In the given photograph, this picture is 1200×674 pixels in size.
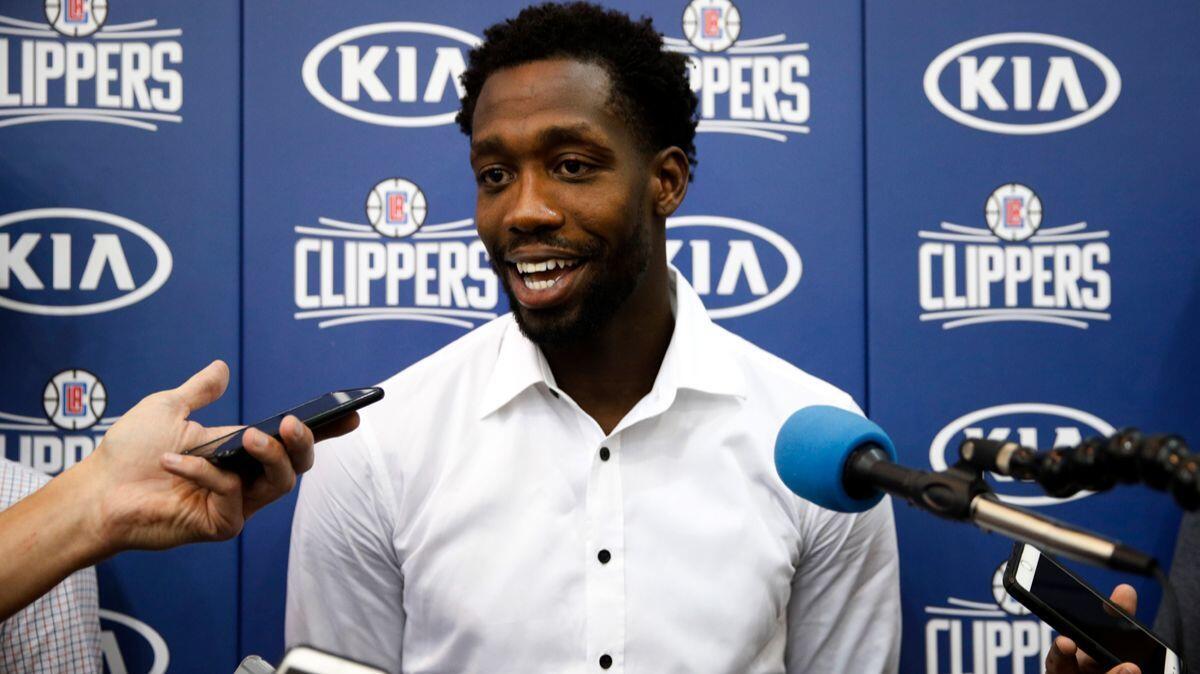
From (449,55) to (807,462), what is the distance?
138 cm

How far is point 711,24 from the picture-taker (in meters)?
2.09

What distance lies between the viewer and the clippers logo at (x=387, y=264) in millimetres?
2082

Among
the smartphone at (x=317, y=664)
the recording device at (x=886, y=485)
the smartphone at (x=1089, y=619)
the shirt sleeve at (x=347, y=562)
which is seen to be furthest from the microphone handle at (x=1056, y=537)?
the shirt sleeve at (x=347, y=562)

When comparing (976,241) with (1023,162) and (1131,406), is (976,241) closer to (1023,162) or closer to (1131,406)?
(1023,162)

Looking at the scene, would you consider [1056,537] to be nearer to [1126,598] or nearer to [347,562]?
[1126,598]

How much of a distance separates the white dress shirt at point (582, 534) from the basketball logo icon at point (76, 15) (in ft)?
3.28

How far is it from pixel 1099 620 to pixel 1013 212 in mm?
1013

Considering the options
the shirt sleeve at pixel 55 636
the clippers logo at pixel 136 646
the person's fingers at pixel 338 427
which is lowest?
the clippers logo at pixel 136 646

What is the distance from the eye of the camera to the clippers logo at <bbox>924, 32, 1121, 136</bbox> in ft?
6.95

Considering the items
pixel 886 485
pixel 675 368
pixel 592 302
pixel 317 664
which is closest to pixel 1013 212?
pixel 675 368

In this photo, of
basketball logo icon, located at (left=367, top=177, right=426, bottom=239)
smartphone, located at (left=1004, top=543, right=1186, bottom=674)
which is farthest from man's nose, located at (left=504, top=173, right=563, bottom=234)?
smartphone, located at (left=1004, top=543, right=1186, bottom=674)

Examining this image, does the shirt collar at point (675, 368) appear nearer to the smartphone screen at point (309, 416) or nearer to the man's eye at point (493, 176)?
the man's eye at point (493, 176)

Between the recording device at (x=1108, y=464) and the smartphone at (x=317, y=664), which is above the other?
the recording device at (x=1108, y=464)

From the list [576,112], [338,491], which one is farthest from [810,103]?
[338,491]
